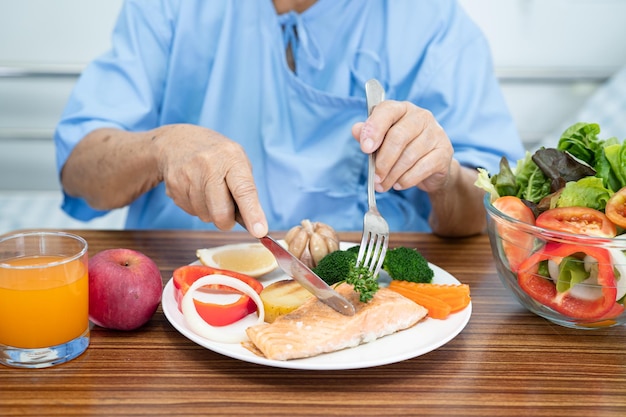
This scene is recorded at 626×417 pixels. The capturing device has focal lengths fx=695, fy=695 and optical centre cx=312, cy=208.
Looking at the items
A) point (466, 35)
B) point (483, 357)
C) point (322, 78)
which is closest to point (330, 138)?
point (322, 78)

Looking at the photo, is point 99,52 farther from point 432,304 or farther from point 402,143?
point 432,304

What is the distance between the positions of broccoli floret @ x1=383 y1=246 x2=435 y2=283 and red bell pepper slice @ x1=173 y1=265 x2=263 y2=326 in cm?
24

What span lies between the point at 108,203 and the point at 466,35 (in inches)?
42.4

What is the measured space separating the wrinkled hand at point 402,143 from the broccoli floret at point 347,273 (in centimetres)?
19

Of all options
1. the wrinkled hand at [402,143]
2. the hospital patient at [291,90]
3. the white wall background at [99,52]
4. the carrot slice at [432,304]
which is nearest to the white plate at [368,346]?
the carrot slice at [432,304]

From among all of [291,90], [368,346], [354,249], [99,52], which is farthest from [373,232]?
[99,52]

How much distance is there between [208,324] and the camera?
3.59ft

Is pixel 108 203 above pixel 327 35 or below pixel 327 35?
below

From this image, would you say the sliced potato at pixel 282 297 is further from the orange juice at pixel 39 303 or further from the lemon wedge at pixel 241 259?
the orange juice at pixel 39 303

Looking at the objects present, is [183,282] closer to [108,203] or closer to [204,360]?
[204,360]

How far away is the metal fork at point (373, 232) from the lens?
1.26m

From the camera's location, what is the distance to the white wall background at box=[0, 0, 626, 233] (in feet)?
10.1

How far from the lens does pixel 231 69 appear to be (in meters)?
1.91

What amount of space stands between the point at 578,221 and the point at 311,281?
1.48 feet
